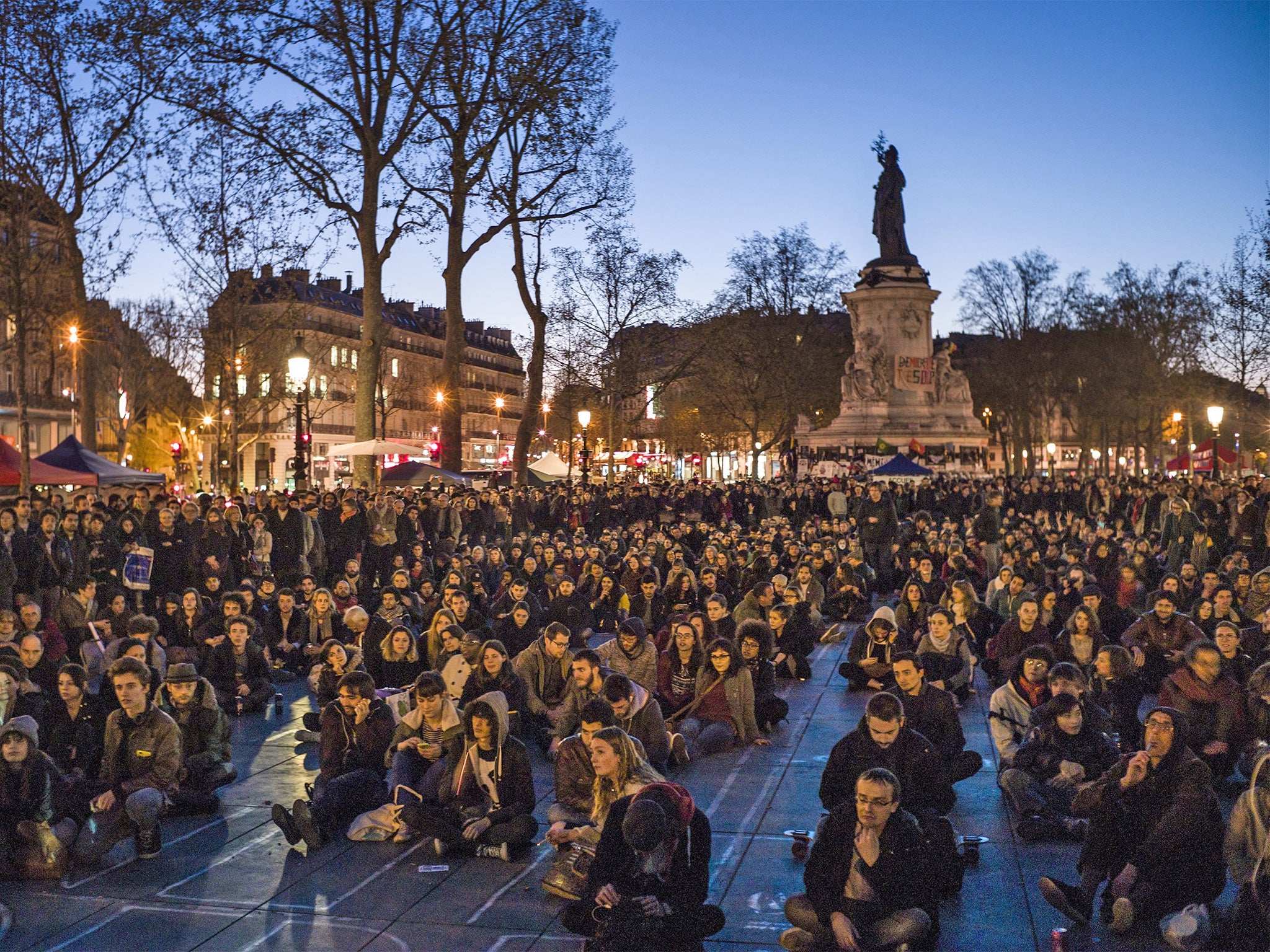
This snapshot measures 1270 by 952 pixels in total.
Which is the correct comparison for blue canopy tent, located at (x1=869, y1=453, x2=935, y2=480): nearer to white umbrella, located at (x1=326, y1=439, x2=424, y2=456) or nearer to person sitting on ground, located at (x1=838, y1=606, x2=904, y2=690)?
white umbrella, located at (x1=326, y1=439, x2=424, y2=456)

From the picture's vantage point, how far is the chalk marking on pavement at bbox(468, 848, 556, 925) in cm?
707

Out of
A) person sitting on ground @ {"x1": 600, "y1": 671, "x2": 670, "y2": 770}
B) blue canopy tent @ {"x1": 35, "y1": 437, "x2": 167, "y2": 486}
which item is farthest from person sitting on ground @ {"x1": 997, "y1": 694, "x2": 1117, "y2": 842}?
blue canopy tent @ {"x1": 35, "y1": 437, "x2": 167, "y2": 486}

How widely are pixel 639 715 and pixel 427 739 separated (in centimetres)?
143

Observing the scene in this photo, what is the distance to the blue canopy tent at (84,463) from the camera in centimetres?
2764

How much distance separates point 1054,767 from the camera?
28.6 feet

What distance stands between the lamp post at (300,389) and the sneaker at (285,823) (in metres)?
13.6

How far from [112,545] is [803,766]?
32.6 feet

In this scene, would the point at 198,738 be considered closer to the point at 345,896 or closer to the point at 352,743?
the point at 352,743

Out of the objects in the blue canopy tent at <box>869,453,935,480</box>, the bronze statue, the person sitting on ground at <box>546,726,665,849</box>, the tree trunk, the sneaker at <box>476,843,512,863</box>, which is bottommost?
the sneaker at <box>476,843,512,863</box>

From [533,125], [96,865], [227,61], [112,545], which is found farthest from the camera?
[533,125]

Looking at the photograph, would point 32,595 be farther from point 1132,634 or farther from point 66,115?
point 66,115

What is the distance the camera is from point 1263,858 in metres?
6.36

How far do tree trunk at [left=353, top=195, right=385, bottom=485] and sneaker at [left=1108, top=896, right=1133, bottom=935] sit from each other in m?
21.8

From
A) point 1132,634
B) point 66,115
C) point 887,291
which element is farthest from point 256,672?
point 887,291
